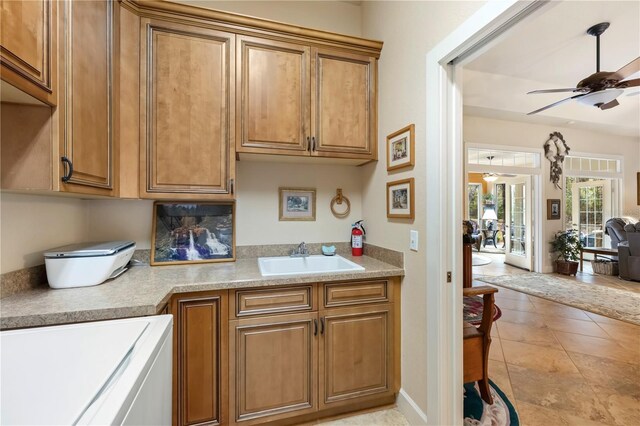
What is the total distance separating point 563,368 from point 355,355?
6.03 feet

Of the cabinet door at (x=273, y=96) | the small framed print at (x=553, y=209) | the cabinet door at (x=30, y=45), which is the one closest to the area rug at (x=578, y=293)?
the small framed print at (x=553, y=209)

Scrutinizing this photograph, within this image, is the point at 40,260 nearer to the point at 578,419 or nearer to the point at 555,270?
the point at 578,419

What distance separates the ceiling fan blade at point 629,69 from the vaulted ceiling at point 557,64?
54cm

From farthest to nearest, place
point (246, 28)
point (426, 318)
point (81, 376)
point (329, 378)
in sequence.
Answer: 1. point (246, 28)
2. point (329, 378)
3. point (426, 318)
4. point (81, 376)

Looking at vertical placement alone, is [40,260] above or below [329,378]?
above

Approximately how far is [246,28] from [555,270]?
20.9 ft

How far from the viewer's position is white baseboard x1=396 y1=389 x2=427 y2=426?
154 cm

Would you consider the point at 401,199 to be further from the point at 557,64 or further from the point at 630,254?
the point at 630,254

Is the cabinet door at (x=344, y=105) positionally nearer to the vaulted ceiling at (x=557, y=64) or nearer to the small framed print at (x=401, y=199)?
the small framed print at (x=401, y=199)

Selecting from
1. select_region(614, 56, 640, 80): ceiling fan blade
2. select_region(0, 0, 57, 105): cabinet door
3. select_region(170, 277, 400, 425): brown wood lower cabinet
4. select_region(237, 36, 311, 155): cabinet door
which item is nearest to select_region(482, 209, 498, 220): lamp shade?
select_region(614, 56, 640, 80): ceiling fan blade

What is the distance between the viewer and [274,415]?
1.54 metres

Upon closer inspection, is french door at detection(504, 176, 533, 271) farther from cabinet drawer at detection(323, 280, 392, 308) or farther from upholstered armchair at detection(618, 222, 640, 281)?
cabinet drawer at detection(323, 280, 392, 308)

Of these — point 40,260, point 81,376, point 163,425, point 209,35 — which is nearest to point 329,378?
point 163,425

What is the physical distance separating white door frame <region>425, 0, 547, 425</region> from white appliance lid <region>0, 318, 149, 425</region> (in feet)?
4.41
